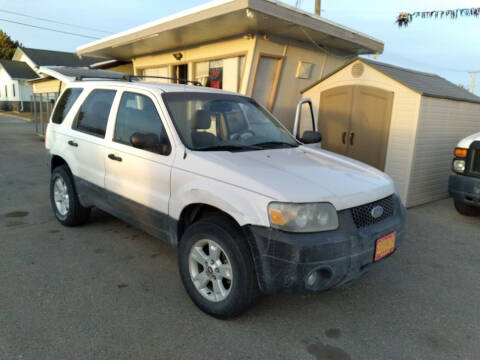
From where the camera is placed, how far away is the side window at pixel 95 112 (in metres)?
4.09

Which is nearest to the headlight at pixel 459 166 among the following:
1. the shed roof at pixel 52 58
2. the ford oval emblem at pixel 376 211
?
the ford oval emblem at pixel 376 211

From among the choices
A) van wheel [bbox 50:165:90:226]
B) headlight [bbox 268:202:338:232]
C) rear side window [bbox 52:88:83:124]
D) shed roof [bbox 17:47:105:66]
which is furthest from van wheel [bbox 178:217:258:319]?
shed roof [bbox 17:47:105:66]

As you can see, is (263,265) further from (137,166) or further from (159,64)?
(159,64)

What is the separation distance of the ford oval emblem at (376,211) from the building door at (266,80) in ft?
20.3

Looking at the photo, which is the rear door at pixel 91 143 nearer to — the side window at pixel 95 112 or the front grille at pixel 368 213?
the side window at pixel 95 112

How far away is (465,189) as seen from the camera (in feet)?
18.3

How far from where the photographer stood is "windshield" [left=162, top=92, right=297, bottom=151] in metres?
3.36

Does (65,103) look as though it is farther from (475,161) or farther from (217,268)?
(475,161)

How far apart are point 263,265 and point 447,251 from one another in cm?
324

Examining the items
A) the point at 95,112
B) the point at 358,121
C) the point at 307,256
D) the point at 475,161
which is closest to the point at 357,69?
the point at 358,121

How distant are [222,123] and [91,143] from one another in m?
1.59

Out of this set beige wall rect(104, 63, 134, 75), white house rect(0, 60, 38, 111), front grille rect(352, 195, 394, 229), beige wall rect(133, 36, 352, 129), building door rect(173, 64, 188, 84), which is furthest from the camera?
white house rect(0, 60, 38, 111)

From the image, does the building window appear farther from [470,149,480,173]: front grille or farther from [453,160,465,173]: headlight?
[470,149,480,173]: front grille

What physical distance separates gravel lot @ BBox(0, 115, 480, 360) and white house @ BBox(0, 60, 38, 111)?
115 feet
